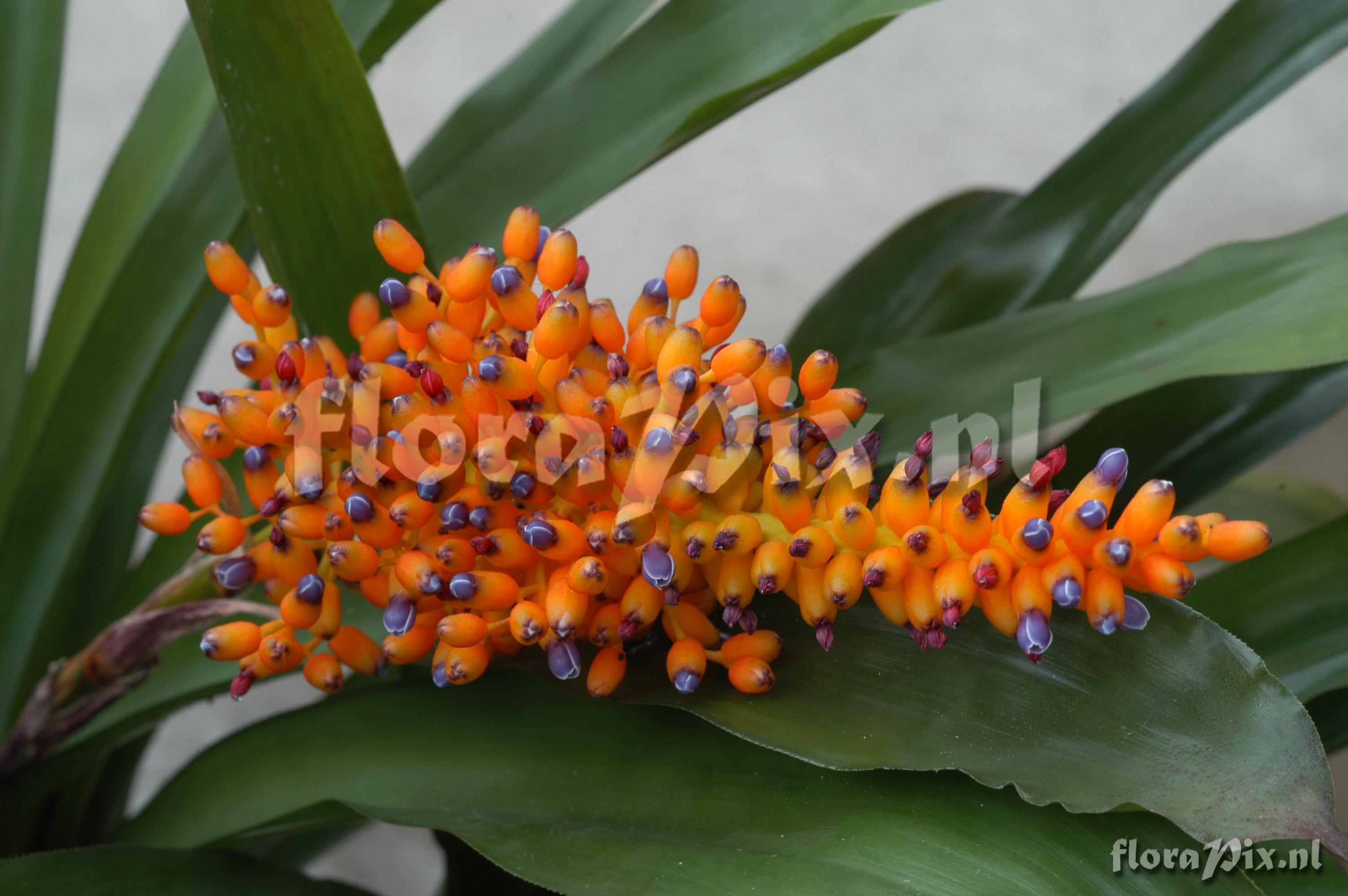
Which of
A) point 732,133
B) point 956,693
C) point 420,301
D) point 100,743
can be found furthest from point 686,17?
point 732,133

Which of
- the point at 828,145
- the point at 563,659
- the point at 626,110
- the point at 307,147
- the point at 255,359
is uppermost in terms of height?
the point at 828,145

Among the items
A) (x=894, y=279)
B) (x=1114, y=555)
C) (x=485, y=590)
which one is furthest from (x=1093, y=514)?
(x=894, y=279)

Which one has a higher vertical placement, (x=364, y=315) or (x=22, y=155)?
(x=22, y=155)

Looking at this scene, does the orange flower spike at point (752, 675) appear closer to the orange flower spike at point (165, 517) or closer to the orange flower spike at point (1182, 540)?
the orange flower spike at point (1182, 540)

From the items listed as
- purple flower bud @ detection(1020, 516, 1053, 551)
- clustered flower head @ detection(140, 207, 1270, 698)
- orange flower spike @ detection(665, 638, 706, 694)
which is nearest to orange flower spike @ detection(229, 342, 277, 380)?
clustered flower head @ detection(140, 207, 1270, 698)

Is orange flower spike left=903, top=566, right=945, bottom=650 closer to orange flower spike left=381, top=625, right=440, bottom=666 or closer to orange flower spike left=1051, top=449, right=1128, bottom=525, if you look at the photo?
orange flower spike left=1051, top=449, right=1128, bottom=525

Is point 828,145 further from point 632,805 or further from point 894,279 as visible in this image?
point 632,805
